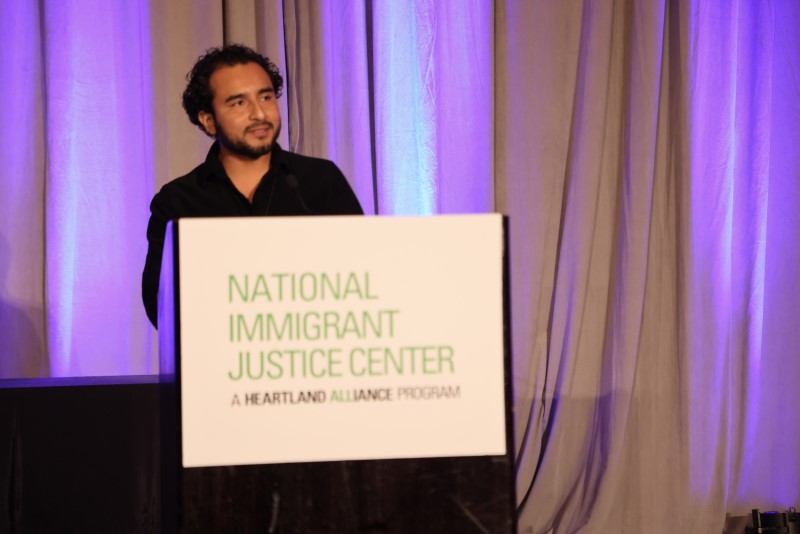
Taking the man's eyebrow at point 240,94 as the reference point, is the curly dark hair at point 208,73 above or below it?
above

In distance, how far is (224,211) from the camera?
216cm

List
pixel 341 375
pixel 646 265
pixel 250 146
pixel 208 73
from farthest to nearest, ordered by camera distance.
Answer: pixel 646 265 < pixel 208 73 < pixel 250 146 < pixel 341 375

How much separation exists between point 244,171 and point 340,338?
99cm

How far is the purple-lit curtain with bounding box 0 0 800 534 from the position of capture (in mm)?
2936

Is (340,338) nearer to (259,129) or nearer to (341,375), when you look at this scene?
(341,375)

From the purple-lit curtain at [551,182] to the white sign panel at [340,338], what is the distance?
5.58 feet

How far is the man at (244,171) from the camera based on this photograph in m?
2.14

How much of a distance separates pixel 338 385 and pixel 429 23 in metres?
2.06

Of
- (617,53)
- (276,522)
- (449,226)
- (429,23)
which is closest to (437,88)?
(429,23)

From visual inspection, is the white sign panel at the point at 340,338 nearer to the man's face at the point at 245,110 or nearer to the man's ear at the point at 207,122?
the man's face at the point at 245,110

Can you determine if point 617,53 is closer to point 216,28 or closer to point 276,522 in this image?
point 216,28

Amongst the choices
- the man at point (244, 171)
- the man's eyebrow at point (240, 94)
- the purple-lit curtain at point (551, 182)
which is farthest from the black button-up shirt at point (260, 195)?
the purple-lit curtain at point (551, 182)

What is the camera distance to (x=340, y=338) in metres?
1.29

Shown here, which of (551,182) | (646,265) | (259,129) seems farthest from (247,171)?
(646,265)
